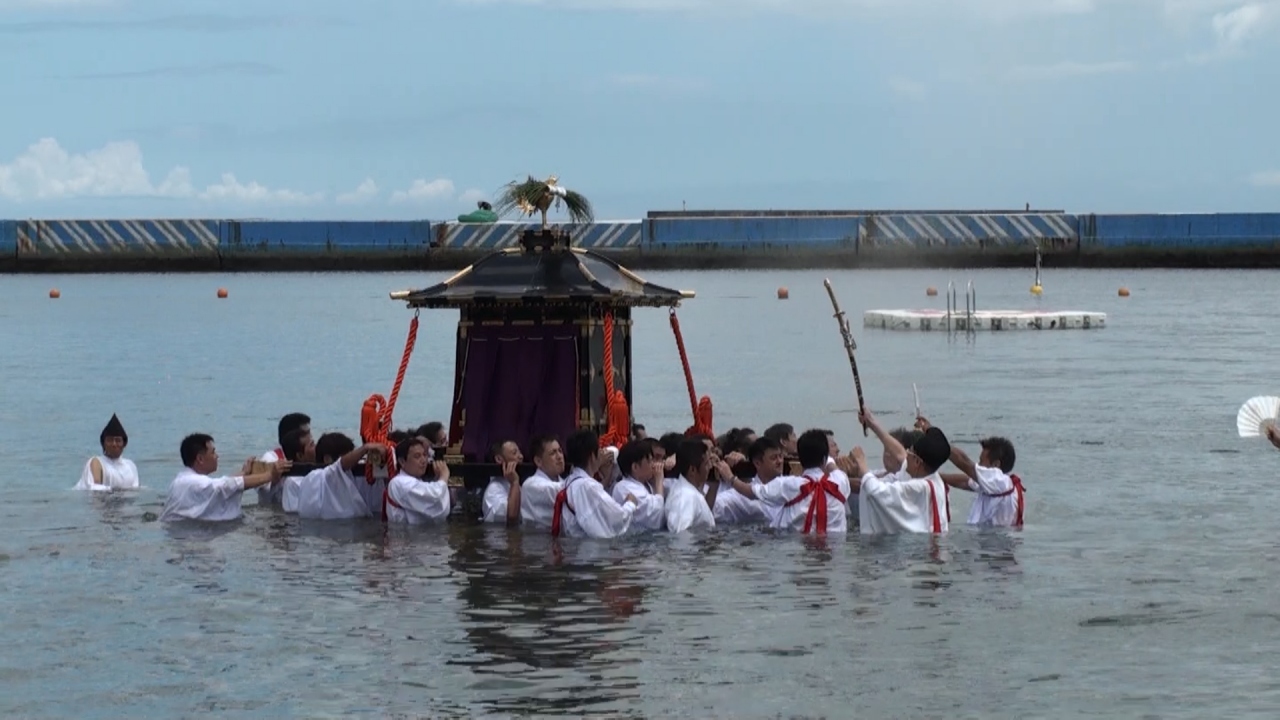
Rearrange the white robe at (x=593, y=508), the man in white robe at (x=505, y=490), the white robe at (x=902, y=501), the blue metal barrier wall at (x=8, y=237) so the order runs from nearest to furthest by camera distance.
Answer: the white robe at (x=902, y=501) < the white robe at (x=593, y=508) < the man in white robe at (x=505, y=490) < the blue metal barrier wall at (x=8, y=237)

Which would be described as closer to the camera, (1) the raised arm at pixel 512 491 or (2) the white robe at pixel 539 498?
(2) the white robe at pixel 539 498

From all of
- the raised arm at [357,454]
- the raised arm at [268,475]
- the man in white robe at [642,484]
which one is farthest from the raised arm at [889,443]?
the raised arm at [268,475]

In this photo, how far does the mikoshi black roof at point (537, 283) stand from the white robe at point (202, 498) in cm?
268

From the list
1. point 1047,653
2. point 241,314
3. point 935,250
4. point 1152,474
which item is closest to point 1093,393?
point 1152,474

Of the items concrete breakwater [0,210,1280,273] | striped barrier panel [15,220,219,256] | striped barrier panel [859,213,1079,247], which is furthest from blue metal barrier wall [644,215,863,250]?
striped barrier panel [15,220,219,256]

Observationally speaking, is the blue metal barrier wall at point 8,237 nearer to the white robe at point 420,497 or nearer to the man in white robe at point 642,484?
the white robe at point 420,497

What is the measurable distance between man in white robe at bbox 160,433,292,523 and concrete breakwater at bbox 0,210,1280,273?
268 ft

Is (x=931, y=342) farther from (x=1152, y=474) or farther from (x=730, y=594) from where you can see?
(x=730, y=594)

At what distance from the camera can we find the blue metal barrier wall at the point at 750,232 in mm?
105312

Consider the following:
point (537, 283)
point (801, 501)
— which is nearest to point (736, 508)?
point (801, 501)

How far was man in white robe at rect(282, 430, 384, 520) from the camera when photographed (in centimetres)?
2039

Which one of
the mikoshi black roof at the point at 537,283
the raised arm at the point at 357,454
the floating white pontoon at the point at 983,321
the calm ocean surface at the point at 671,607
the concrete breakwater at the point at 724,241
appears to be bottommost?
the calm ocean surface at the point at 671,607

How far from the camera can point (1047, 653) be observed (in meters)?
Result: 15.0

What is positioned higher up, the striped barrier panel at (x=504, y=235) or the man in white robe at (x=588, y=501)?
the striped barrier panel at (x=504, y=235)
